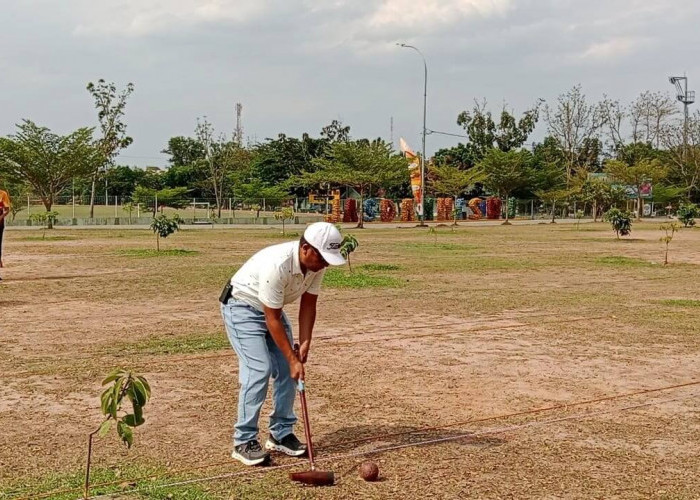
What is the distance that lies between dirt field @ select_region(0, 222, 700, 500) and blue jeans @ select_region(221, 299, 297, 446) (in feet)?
0.92

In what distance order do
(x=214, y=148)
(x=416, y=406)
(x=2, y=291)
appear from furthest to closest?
(x=214, y=148), (x=2, y=291), (x=416, y=406)

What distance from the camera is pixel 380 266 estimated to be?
19.2 m

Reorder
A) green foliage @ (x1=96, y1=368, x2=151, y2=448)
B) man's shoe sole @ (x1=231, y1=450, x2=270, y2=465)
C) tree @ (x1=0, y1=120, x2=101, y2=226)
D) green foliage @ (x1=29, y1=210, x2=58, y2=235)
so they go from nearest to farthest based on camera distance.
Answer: green foliage @ (x1=96, y1=368, x2=151, y2=448) < man's shoe sole @ (x1=231, y1=450, x2=270, y2=465) < green foliage @ (x1=29, y1=210, x2=58, y2=235) < tree @ (x1=0, y1=120, x2=101, y2=226)

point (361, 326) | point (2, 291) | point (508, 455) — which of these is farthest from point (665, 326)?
point (2, 291)

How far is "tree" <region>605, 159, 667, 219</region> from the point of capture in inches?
2429

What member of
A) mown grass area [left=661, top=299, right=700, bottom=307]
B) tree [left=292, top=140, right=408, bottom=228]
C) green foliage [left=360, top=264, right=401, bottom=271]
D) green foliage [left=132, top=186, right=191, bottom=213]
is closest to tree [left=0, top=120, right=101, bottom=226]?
green foliage [left=132, top=186, right=191, bottom=213]

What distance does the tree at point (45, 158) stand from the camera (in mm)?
46219

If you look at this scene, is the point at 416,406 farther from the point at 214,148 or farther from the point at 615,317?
the point at 214,148

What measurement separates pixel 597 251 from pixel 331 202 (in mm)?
36722

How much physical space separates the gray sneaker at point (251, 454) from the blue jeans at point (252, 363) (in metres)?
0.03

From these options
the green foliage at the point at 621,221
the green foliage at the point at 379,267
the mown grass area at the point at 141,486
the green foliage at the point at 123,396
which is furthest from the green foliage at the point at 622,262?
the green foliage at the point at 123,396

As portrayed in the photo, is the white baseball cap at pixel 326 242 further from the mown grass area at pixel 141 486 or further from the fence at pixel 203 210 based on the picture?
the fence at pixel 203 210

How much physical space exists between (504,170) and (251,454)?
6071 cm

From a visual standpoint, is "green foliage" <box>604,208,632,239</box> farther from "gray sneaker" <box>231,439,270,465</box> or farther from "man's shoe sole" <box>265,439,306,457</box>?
"gray sneaker" <box>231,439,270,465</box>
